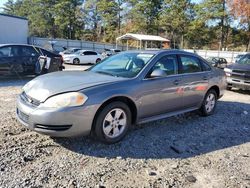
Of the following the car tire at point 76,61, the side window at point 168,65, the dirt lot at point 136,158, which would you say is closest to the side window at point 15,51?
the dirt lot at point 136,158

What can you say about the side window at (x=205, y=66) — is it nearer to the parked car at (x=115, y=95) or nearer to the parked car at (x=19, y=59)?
the parked car at (x=115, y=95)

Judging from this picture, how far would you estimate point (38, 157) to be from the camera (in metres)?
3.91

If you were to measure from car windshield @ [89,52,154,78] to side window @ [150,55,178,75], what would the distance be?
0.20 metres

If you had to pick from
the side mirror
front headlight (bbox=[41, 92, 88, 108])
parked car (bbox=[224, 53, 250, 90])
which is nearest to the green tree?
parked car (bbox=[224, 53, 250, 90])

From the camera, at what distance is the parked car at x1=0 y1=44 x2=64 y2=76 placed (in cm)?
1038

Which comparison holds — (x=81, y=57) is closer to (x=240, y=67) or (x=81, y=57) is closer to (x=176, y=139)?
(x=240, y=67)

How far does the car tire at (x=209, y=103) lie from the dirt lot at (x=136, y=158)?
67 centimetres

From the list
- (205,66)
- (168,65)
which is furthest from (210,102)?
(168,65)

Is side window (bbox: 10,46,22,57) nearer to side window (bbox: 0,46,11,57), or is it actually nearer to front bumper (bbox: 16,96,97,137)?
side window (bbox: 0,46,11,57)

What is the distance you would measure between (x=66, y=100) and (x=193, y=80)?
2.86 m

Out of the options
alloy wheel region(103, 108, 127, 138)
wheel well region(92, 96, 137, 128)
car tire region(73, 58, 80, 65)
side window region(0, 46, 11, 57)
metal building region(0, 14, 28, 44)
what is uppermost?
metal building region(0, 14, 28, 44)

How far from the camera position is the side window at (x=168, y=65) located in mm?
5168

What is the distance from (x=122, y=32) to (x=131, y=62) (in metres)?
50.8

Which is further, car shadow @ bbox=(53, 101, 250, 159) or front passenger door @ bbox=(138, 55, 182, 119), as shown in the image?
front passenger door @ bbox=(138, 55, 182, 119)
